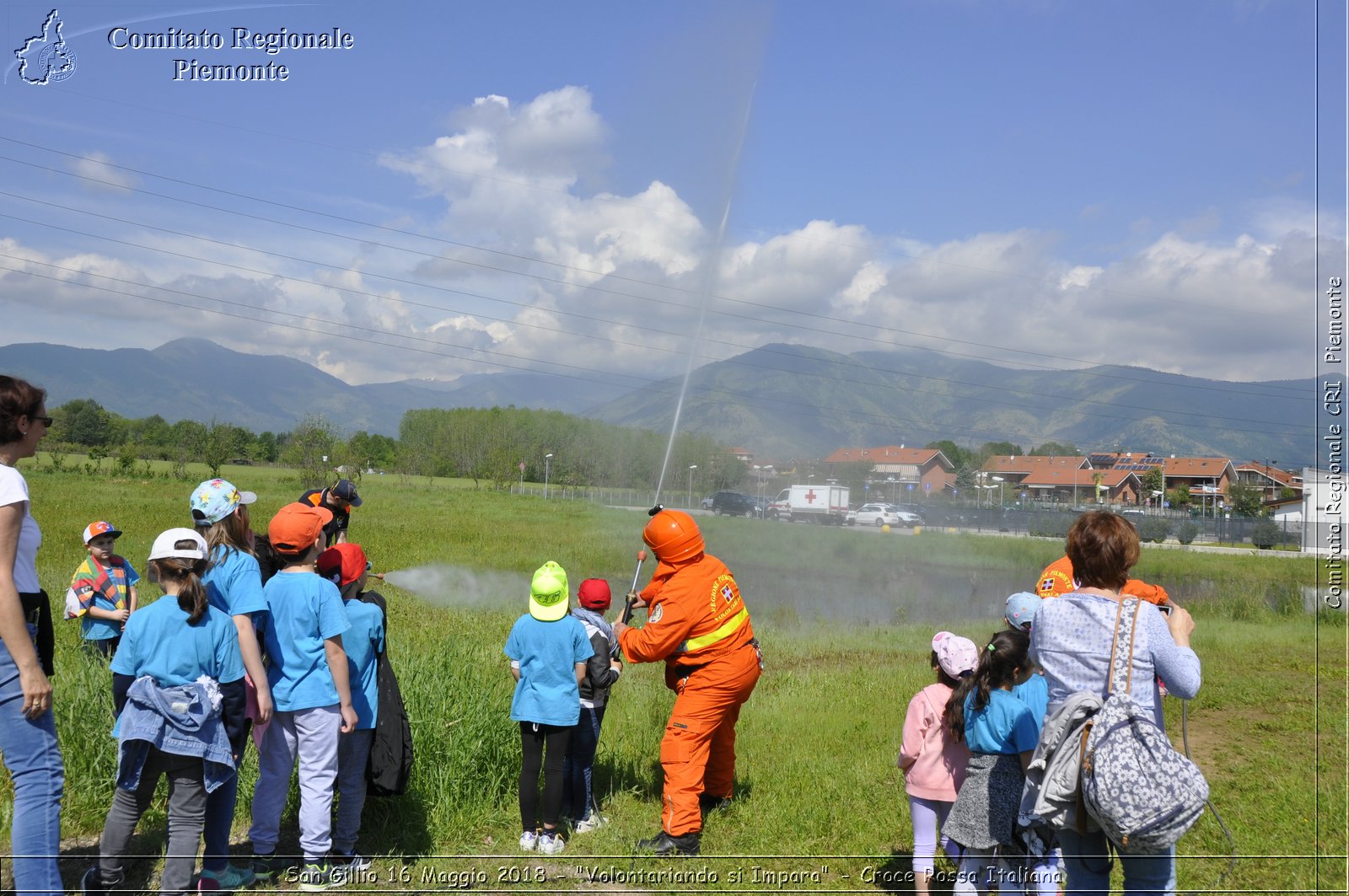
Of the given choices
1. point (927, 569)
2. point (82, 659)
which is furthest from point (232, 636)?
point (927, 569)

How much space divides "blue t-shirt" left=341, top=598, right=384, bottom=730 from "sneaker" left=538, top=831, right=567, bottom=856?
127 cm

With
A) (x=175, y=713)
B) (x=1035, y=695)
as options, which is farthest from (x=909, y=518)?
(x=175, y=713)

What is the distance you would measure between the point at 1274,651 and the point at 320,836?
16.0 m

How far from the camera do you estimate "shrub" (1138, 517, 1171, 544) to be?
5106 cm

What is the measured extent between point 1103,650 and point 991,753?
0.94m

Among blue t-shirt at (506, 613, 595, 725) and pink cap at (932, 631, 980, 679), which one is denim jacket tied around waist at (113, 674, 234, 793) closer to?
blue t-shirt at (506, 613, 595, 725)

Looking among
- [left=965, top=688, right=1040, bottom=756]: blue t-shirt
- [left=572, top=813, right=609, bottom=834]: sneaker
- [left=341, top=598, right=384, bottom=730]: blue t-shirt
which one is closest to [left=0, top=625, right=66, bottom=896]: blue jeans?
[left=341, top=598, right=384, bottom=730]: blue t-shirt

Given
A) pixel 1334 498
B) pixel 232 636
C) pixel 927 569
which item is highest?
pixel 1334 498

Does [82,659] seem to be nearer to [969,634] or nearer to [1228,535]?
[969,634]

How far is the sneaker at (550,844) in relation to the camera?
5.01 meters

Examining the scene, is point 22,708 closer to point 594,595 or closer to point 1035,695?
Answer: point 594,595

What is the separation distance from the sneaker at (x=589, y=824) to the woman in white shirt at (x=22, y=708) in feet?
9.26

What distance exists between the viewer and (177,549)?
3.81m

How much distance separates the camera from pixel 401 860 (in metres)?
4.77
